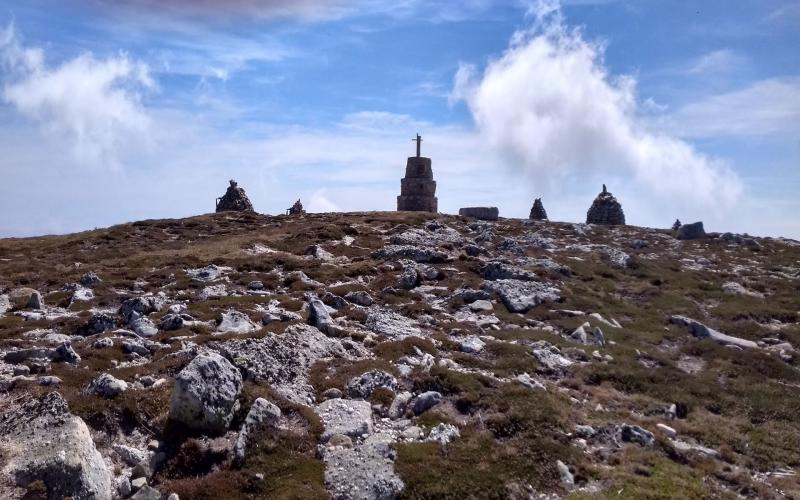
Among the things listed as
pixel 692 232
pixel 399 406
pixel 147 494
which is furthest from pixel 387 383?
pixel 692 232

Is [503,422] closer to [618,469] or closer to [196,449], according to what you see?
[618,469]

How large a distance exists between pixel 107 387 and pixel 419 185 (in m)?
68.9

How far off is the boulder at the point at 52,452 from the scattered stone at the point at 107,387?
3.59ft

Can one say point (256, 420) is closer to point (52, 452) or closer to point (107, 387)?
point (107, 387)

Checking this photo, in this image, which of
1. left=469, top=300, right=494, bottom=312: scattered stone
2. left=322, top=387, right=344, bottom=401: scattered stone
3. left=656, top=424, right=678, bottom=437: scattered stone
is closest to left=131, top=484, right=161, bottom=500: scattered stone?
left=322, top=387, right=344, bottom=401: scattered stone

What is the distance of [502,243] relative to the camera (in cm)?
4722

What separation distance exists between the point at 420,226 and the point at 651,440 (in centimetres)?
4122

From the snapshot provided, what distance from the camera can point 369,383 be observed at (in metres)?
18.5

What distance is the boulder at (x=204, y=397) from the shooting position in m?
15.1

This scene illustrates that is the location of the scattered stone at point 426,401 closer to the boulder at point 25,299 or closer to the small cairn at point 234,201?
the boulder at point 25,299

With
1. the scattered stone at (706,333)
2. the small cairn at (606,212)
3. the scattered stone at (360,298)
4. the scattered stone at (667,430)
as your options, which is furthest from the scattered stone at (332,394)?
the small cairn at (606,212)

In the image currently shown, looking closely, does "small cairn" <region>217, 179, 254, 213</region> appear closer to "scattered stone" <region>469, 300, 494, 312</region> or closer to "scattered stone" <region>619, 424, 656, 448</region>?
"scattered stone" <region>469, 300, 494, 312</region>

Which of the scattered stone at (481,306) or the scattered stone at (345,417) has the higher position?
the scattered stone at (481,306)

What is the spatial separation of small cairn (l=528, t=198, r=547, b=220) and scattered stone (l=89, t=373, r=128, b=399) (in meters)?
69.0
